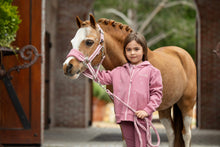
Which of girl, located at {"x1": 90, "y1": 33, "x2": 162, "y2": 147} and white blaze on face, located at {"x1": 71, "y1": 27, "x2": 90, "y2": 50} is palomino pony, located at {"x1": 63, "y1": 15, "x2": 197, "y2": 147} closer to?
white blaze on face, located at {"x1": 71, "y1": 27, "x2": 90, "y2": 50}

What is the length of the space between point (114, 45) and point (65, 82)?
6.61m

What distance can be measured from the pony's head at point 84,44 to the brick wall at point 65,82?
21.8ft

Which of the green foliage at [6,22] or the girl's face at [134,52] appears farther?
the green foliage at [6,22]

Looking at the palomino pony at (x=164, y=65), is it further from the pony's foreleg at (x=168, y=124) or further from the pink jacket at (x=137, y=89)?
the pink jacket at (x=137, y=89)

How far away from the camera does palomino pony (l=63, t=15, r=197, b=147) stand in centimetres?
301

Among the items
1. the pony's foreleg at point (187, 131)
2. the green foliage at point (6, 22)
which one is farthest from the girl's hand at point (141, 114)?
the green foliage at point (6, 22)

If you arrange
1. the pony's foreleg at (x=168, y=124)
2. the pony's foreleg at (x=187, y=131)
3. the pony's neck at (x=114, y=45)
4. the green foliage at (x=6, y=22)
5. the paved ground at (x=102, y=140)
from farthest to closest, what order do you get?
1. the paved ground at (x=102, y=140)
2. the green foliage at (x=6, y=22)
3. the pony's foreleg at (x=168, y=124)
4. the pony's foreleg at (x=187, y=131)
5. the pony's neck at (x=114, y=45)

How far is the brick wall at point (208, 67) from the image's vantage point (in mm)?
9281

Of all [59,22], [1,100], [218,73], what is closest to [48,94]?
[59,22]

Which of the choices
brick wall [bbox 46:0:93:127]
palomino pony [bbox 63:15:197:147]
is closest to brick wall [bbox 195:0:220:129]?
brick wall [bbox 46:0:93:127]

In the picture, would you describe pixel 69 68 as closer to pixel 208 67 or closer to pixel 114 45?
pixel 114 45

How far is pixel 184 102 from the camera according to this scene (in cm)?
434

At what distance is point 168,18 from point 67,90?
9685mm

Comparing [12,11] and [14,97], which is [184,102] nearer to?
[12,11]
